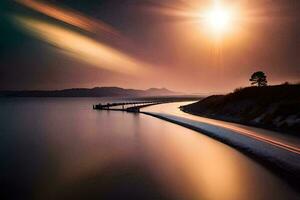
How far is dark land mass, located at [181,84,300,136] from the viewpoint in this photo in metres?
36.1

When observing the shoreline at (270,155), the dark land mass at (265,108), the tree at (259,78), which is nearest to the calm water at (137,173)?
the shoreline at (270,155)

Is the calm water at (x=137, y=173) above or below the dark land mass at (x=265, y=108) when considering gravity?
below

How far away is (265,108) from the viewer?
46562 mm

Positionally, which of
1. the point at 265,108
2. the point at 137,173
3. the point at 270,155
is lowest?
the point at 137,173

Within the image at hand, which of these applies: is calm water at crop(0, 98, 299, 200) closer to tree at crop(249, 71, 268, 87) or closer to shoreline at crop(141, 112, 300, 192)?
shoreline at crop(141, 112, 300, 192)

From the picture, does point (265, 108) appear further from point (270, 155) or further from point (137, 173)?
point (137, 173)

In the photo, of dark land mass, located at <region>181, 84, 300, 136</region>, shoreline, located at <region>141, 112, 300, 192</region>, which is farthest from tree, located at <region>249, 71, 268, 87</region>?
shoreline, located at <region>141, 112, 300, 192</region>

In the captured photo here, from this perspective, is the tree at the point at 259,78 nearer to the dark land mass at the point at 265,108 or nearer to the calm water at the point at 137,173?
the dark land mass at the point at 265,108

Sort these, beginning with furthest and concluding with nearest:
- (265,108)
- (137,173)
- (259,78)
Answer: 1. (259,78)
2. (265,108)
3. (137,173)

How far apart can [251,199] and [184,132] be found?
2625cm

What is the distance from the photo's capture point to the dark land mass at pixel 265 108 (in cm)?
3605

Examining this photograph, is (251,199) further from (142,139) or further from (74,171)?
(142,139)

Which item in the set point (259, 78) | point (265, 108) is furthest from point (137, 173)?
point (259, 78)

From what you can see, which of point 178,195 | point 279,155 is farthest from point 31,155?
point 279,155
